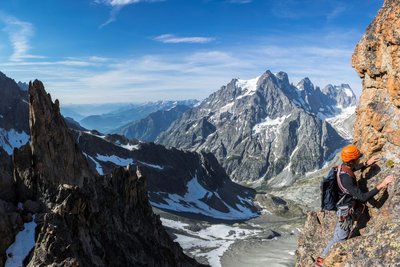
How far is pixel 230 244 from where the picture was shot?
172 metres

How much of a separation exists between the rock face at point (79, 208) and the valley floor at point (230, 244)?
2779 inches

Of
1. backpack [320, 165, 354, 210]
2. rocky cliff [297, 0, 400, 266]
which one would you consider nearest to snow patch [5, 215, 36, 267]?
rocky cliff [297, 0, 400, 266]

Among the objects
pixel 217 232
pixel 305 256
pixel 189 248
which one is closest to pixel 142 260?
pixel 305 256

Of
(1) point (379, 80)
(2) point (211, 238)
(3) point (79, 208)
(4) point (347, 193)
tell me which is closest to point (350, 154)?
(4) point (347, 193)

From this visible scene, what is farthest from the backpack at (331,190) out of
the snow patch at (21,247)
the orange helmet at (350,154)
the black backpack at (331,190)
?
the snow patch at (21,247)

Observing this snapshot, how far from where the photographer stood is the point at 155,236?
81.5 m

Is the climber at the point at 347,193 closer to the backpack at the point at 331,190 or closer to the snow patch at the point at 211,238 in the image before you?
the backpack at the point at 331,190

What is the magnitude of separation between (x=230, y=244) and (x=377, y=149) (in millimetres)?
159048

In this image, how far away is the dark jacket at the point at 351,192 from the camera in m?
15.8

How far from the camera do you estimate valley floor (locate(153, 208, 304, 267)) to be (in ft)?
496

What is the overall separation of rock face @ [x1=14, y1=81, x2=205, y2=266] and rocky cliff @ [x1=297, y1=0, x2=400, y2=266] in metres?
32.6

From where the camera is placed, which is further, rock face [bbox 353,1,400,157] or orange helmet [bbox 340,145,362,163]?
rock face [bbox 353,1,400,157]

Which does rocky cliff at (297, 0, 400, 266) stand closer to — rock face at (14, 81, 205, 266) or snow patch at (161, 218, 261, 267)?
rock face at (14, 81, 205, 266)

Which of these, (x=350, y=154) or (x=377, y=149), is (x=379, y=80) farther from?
(x=350, y=154)
